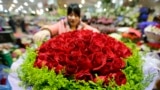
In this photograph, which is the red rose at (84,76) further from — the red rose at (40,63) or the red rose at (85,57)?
the red rose at (40,63)

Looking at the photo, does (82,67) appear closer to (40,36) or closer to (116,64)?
(116,64)

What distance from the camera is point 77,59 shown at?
0.77 metres

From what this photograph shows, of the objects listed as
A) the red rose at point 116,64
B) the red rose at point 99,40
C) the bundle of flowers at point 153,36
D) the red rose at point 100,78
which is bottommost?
the bundle of flowers at point 153,36

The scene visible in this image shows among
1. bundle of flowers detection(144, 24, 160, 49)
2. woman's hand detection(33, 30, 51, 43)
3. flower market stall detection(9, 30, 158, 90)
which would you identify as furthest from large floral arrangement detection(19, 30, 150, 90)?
bundle of flowers detection(144, 24, 160, 49)

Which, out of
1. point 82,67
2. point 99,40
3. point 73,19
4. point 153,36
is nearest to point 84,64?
point 82,67

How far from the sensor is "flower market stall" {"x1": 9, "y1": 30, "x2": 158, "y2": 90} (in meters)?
0.75

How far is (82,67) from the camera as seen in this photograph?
768 mm

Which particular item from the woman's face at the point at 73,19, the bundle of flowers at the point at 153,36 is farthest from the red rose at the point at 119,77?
the bundle of flowers at the point at 153,36

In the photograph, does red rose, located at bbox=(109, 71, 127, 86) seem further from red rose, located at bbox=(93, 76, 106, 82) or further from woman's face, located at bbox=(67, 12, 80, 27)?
woman's face, located at bbox=(67, 12, 80, 27)

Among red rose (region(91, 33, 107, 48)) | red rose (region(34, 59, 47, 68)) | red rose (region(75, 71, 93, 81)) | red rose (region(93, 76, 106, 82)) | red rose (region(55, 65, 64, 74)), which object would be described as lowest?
red rose (region(93, 76, 106, 82))

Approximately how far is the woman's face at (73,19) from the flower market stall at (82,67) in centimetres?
98

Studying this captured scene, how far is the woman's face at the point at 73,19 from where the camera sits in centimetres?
185

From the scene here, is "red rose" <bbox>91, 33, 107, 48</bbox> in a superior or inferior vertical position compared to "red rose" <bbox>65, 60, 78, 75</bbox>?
superior

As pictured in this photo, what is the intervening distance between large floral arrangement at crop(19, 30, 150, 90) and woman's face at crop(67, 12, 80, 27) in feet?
3.25
